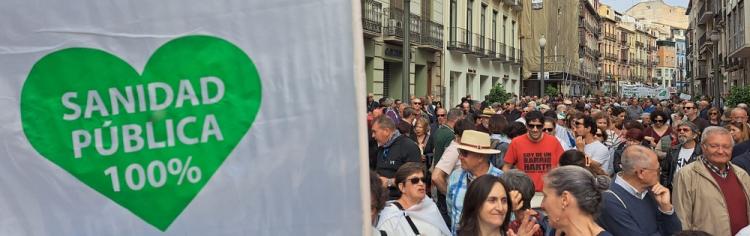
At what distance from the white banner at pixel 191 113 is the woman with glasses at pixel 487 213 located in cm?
211

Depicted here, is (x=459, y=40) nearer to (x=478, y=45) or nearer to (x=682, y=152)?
(x=478, y=45)

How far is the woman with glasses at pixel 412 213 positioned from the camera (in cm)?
391

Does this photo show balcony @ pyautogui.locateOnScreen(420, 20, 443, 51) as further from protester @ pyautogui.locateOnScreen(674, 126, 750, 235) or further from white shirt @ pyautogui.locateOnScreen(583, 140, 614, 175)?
protester @ pyautogui.locateOnScreen(674, 126, 750, 235)

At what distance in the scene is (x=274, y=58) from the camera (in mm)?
1858

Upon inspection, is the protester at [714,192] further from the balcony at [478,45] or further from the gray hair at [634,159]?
the balcony at [478,45]

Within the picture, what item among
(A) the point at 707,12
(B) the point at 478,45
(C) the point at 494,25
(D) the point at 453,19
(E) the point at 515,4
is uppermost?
(A) the point at 707,12

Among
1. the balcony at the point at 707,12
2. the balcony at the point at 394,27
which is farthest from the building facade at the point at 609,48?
the balcony at the point at 394,27

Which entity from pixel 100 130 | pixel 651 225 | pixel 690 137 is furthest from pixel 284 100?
pixel 690 137

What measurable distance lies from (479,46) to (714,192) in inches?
1119

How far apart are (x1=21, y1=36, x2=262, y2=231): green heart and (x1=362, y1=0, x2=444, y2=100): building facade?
61.9 ft

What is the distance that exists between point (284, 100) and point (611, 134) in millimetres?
8296

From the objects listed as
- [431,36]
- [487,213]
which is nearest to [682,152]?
[487,213]

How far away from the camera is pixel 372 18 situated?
2184 cm

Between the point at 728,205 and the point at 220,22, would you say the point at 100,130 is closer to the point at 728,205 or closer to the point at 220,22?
the point at 220,22
